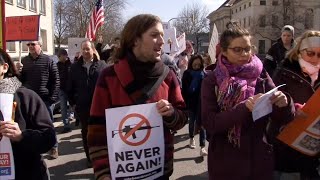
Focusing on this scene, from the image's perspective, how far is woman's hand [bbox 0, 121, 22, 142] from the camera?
2.48 metres

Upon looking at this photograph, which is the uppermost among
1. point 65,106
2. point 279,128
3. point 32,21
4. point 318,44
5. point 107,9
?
point 107,9

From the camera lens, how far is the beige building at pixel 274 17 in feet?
218

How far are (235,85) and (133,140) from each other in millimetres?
737

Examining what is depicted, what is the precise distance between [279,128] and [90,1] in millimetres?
48915

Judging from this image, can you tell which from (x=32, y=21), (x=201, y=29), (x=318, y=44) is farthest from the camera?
(x=201, y=29)

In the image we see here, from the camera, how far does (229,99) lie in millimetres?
2760

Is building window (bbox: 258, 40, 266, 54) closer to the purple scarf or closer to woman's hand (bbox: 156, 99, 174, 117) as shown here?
the purple scarf

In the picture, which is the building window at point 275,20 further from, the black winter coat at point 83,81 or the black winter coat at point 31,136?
the black winter coat at point 31,136

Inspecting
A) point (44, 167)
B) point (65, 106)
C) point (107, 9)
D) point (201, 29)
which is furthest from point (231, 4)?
point (44, 167)

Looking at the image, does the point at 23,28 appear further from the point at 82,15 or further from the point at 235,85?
the point at 82,15

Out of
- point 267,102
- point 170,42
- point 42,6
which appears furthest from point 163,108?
Result: point 42,6

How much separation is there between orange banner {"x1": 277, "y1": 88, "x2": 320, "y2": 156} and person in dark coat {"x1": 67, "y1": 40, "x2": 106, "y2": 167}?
3655 millimetres

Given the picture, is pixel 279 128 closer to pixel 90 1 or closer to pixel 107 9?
pixel 90 1

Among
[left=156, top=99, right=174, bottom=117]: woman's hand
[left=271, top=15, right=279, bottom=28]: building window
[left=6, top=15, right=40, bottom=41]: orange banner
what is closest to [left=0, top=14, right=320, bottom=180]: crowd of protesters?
[left=156, top=99, right=174, bottom=117]: woman's hand
